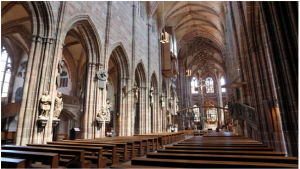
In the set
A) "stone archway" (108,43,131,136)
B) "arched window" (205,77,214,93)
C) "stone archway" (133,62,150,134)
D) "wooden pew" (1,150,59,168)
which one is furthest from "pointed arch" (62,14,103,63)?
"arched window" (205,77,214,93)

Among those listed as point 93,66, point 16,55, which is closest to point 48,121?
point 93,66

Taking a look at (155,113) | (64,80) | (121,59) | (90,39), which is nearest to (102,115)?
(90,39)

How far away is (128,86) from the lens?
13195mm

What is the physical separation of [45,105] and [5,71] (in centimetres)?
1407

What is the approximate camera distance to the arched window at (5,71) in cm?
1694

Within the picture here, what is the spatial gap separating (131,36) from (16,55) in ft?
39.1

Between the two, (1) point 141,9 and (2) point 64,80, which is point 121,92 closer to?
(1) point 141,9

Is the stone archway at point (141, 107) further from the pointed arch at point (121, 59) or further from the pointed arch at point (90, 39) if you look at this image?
the pointed arch at point (90, 39)

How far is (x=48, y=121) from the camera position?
280 inches

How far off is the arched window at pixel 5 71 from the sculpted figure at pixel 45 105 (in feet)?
44.2

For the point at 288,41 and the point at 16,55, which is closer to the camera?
the point at 288,41

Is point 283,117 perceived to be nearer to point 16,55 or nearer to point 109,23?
point 109,23

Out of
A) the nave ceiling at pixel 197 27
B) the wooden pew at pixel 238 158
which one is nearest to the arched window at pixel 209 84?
the nave ceiling at pixel 197 27

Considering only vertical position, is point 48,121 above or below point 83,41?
below
